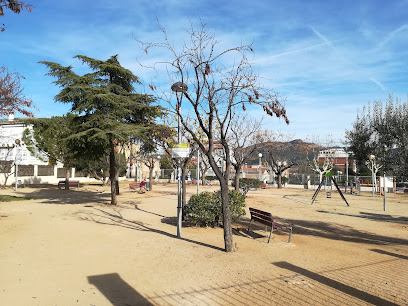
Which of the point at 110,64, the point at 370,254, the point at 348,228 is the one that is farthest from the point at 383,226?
the point at 110,64

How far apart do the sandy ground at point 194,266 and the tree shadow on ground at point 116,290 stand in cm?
1

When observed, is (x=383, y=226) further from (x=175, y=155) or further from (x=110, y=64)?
(x=110, y=64)

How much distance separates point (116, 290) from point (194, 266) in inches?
63.8

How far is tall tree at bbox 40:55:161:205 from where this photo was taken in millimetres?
14844

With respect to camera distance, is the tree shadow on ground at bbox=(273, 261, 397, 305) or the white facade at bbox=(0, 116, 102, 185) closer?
the tree shadow on ground at bbox=(273, 261, 397, 305)

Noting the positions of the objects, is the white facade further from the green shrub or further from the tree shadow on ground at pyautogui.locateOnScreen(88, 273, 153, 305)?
the tree shadow on ground at pyautogui.locateOnScreen(88, 273, 153, 305)

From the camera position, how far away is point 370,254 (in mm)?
6957

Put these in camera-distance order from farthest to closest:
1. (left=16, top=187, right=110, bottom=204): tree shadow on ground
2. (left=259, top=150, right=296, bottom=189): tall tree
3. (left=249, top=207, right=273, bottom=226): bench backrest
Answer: (left=259, top=150, right=296, bottom=189): tall tree, (left=16, top=187, right=110, bottom=204): tree shadow on ground, (left=249, top=207, right=273, bottom=226): bench backrest

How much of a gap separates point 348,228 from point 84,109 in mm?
12957

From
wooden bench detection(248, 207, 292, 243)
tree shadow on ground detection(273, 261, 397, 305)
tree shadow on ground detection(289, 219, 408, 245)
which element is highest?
wooden bench detection(248, 207, 292, 243)

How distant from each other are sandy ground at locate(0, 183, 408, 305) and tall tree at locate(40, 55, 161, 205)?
566 centimetres

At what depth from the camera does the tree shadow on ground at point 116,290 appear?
167 inches

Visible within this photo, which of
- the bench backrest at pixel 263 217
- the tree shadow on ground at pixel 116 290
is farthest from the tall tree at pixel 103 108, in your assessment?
the tree shadow on ground at pixel 116 290

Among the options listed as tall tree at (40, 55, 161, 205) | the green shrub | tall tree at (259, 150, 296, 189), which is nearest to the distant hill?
tall tree at (259, 150, 296, 189)
